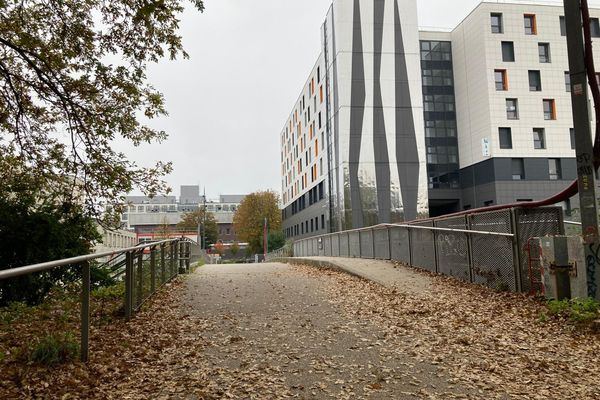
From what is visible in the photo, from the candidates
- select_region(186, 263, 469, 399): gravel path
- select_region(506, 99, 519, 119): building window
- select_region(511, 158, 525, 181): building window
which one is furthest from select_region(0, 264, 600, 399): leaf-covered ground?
select_region(506, 99, 519, 119): building window

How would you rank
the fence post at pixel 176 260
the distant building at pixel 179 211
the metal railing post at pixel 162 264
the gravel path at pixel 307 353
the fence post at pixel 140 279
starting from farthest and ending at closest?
the distant building at pixel 179 211
the fence post at pixel 176 260
the metal railing post at pixel 162 264
the fence post at pixel 140 279
the gravel path at pixel 307 353

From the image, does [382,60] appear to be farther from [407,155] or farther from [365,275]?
[365,275]

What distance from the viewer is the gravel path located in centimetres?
474

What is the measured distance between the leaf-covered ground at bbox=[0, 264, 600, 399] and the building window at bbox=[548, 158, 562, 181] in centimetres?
3922

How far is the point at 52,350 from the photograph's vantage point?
187 inches

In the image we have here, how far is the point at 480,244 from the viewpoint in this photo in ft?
34.6

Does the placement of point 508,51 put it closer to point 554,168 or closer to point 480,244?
point 554,168

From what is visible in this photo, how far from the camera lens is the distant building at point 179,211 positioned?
109300 mm

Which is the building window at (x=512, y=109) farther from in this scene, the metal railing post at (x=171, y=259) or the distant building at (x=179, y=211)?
the distant building at (x=179, y=211)

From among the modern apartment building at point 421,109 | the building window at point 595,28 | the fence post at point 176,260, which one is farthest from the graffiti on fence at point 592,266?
the building window at point 595,28

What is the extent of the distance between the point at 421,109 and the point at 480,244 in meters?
33.9

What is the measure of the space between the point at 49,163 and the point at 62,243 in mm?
1999

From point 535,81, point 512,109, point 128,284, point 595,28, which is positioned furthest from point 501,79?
point 128,284

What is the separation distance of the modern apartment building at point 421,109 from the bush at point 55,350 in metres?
36.9
